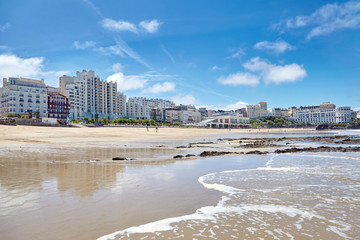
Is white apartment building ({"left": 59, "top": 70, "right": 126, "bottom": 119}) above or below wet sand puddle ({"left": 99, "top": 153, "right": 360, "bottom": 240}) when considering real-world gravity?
above

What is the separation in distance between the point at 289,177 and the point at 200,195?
14.9 feet

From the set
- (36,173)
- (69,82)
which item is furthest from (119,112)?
(36,173)

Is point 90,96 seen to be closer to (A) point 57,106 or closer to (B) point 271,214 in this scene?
(A) point 57,106

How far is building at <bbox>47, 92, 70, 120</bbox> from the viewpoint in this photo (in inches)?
4395

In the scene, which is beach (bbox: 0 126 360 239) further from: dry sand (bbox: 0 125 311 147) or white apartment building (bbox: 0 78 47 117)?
white apartment building (bbox: 0 78 47 117)

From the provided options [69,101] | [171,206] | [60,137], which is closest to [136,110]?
[69,101]

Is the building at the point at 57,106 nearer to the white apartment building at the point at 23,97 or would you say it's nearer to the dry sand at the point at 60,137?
the white apartment building at the point at 23,97

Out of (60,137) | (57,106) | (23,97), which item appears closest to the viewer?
(60,137)

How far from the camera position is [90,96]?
142375 millimetres

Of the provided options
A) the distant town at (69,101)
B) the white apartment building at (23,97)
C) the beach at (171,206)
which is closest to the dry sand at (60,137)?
the beach at (171,206)

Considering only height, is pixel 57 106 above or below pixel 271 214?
above

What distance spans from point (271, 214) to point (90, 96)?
148 meters

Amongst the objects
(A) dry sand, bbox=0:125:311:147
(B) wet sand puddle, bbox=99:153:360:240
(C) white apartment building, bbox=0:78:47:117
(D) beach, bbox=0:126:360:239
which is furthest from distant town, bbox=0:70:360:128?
(B) wet sand puddle, bbox=99:153:360:240

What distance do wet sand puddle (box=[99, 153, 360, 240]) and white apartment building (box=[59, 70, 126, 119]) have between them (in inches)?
5381
